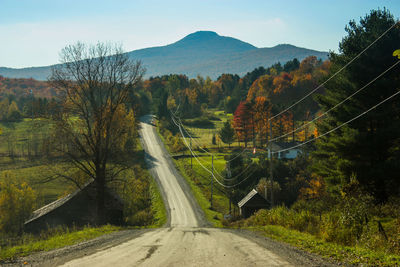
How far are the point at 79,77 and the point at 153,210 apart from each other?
2494 cm

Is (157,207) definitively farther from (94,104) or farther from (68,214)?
(94,104)

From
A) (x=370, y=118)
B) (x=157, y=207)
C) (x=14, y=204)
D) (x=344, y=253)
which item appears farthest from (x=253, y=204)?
(x=14, y=204)

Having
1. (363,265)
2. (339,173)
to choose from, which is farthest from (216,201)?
(363,265)

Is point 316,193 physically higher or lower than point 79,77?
lower

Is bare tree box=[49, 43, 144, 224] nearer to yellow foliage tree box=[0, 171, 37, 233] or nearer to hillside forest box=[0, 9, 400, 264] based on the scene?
hillside forest box=[0, 9, 400, 264]

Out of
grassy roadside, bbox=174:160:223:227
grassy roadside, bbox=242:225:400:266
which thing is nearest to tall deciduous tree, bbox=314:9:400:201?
grassy roadside, bbox=242:225:400:266

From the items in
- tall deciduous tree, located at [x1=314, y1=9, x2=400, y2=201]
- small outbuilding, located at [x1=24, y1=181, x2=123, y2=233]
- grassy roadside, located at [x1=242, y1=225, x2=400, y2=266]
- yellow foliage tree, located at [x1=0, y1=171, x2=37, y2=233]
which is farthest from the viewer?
yellow foliage tree, located at [x1=0, y1=171, x2=37, y2=233]

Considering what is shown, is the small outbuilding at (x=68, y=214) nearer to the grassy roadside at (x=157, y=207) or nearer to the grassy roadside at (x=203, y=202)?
the grassy roadside at (x=157, y=207)

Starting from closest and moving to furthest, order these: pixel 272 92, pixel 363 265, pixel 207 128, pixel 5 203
→ pixel 363 265
pixel 5 203
pixel 207 128
pixel 272 92

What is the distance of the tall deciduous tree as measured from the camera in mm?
23969

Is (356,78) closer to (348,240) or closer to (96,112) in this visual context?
(348,240)

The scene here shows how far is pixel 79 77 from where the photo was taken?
86.6 feet

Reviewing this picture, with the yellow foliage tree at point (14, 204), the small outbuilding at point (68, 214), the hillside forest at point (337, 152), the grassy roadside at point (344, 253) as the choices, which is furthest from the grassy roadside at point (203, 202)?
the grassy roadside at point (344, 253)

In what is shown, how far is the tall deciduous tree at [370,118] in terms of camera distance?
24.0 metres
